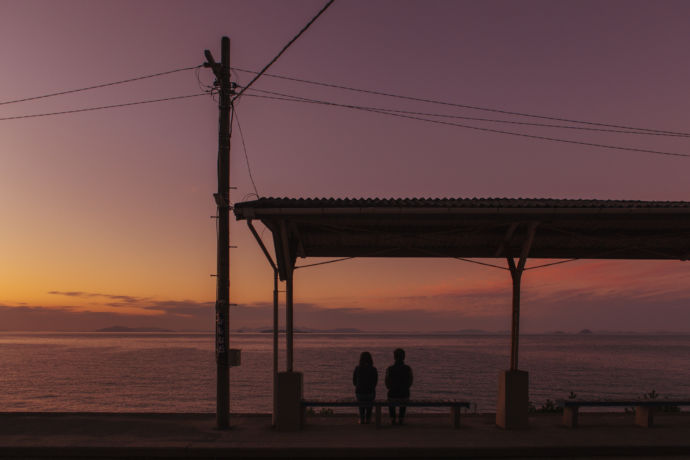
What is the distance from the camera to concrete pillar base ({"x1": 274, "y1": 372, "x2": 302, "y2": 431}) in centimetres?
1026

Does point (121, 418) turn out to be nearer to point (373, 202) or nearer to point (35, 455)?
point (35, 455)

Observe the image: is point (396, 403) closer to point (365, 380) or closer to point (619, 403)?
point (365, 380)

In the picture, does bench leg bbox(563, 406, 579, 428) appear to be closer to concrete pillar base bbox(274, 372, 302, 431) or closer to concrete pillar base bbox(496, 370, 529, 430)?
concrete pillar base bbox(496, 370, 529, 430)

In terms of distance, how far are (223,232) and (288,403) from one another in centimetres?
325

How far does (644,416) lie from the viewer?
35.6 ft

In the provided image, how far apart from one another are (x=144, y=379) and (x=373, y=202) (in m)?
42.4

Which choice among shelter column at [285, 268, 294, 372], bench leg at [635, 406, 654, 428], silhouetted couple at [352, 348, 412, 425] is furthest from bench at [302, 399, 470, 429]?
bench leg at [635, 406, 654, 428]

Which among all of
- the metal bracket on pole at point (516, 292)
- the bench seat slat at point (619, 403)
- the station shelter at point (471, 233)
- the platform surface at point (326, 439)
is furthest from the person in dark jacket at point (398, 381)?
the bench seat slat at point (619, 403)

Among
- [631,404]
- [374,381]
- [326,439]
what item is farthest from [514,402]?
[326,439]

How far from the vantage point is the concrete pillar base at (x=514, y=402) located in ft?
34.5

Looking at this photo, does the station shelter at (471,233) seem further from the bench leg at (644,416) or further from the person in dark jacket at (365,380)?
the bench leg at (644,416)

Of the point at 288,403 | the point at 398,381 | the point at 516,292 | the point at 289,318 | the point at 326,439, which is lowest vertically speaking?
the point at 326,439

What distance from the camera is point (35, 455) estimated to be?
865cm

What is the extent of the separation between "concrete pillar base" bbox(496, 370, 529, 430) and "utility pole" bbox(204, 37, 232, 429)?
4.90 metres
